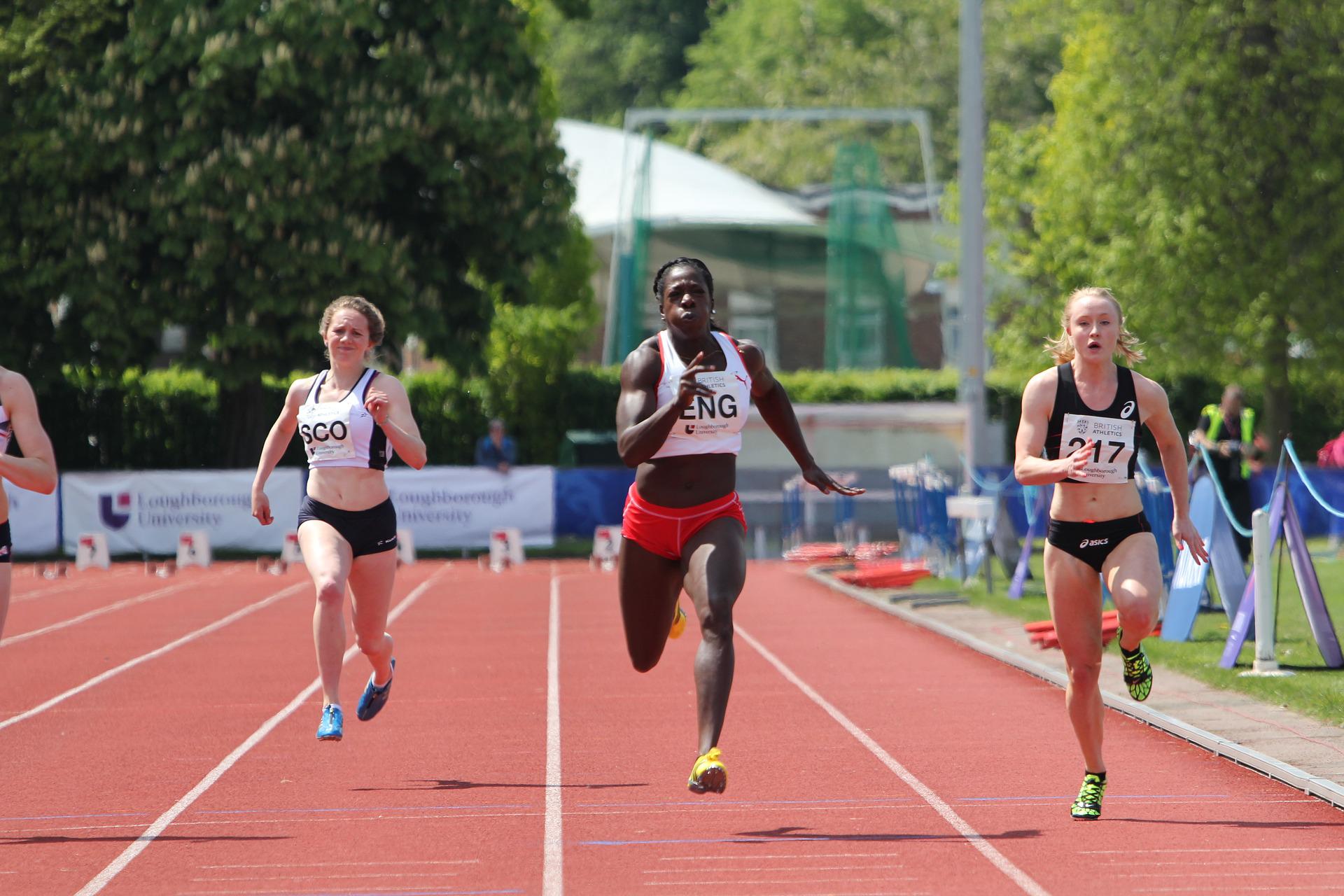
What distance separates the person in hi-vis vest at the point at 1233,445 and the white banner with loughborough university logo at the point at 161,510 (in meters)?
13.1

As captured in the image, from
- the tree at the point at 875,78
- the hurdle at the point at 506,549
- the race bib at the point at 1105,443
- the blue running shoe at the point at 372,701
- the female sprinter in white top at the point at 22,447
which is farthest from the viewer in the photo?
the tree at the point at 875,78

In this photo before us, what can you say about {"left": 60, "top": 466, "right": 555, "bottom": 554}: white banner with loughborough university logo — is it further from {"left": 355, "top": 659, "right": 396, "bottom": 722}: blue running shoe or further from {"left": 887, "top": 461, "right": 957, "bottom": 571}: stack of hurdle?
{"left": 355, "top": 659, "right": 396, "bottom": 722}: blue running shoe

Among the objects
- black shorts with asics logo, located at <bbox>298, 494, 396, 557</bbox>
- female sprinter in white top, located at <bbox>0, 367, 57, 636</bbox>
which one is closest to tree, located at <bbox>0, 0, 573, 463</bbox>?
black shorts with asics logo, located at <bbox>298, 494, 396, 557</bbox>

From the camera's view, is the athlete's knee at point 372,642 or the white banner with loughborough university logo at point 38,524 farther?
the white banner with loughborough university logo at point 38,524

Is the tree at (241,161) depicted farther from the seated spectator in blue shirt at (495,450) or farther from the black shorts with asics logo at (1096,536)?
the black shorts with asics logo at (1096,536)

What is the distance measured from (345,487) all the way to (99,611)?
1095 centimetres

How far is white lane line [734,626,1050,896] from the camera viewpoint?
19.2ft

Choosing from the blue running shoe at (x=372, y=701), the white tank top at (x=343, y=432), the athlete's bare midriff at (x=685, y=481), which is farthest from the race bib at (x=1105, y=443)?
the blue running shoe at (x=372, y=701)

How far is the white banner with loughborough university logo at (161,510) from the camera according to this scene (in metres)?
25.0

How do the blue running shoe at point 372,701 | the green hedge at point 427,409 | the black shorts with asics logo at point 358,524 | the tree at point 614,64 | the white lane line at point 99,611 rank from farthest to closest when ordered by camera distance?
1. the tree at point 614,64
2. the green hedge at point 427,409
3. the white lane line at point 99,611
4. the blue running shoe at point 372,701
5. the black shorts with asics logo at point 358,524

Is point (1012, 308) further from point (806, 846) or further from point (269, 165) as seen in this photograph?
point (806, 846)

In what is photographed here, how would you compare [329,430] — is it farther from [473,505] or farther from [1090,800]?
[473,505]

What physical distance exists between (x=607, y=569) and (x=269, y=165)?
7677 mm

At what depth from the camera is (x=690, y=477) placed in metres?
6.78
